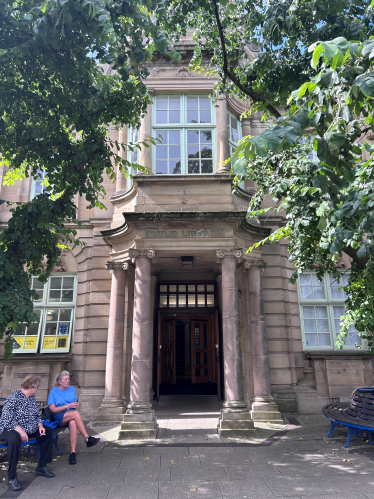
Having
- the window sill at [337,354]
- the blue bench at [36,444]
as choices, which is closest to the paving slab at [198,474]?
the blue bench at [36,444]

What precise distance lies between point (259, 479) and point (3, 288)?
4.81 meters

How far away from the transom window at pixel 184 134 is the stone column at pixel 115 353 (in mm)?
2867

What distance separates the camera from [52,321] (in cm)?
1014

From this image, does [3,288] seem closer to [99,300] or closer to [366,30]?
[99,300]

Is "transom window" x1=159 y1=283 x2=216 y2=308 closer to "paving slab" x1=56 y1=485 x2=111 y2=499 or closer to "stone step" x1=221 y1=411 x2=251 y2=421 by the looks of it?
"stone step" x1=221 y1=411 x2=251 y2=421

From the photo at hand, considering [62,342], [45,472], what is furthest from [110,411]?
[45,472]

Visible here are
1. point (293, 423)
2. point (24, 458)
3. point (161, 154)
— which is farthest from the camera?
point (161, 154)

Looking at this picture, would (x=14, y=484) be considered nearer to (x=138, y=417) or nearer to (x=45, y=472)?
(x=45, y=472)

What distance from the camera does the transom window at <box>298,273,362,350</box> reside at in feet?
32.9

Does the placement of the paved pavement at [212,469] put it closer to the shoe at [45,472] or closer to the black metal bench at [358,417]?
the shoe at [45,472]

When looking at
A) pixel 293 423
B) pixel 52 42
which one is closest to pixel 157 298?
pixel 293 423

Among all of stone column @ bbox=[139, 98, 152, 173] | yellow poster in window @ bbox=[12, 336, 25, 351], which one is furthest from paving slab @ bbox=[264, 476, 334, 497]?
yellow poster in window @ bbox=[12, 336, 25, 351]

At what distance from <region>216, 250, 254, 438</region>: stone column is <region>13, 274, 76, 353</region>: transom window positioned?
4.74 metres

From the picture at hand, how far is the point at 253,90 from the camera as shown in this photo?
8195mm
